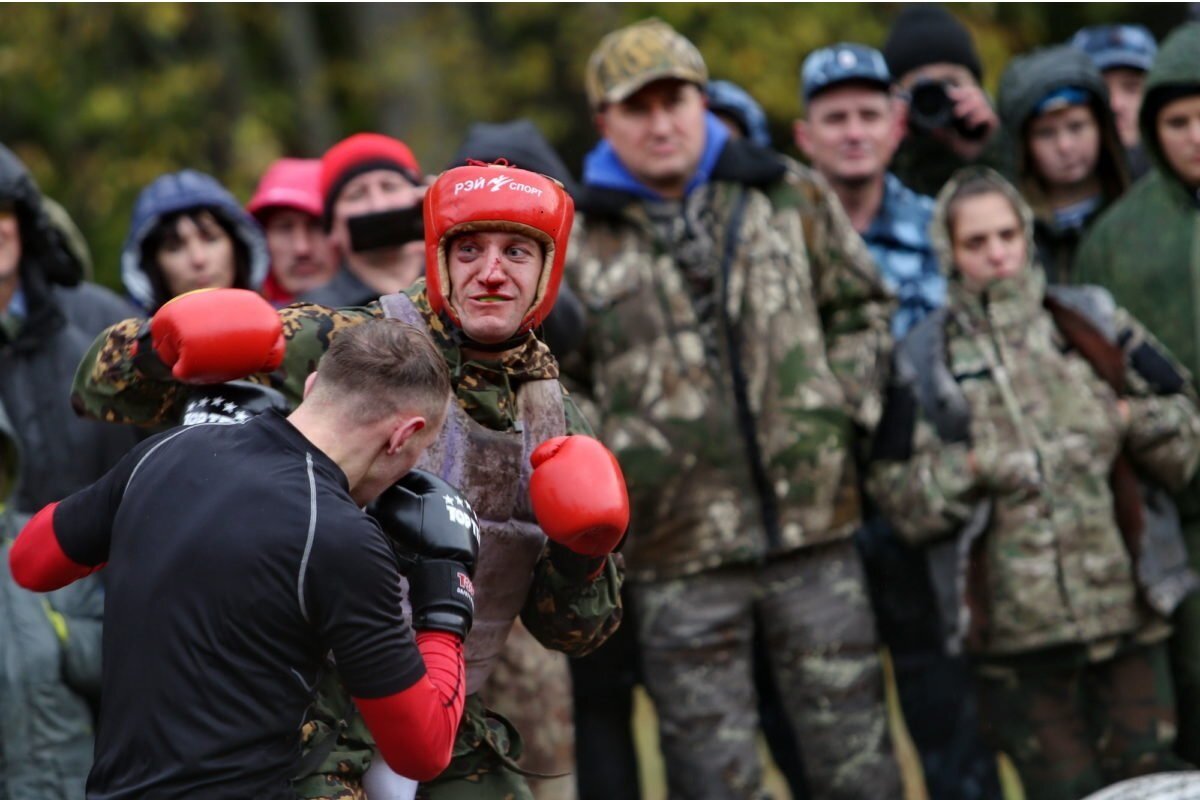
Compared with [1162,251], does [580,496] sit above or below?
below

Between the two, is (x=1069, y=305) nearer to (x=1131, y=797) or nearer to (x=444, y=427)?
(x=1131, y=797)

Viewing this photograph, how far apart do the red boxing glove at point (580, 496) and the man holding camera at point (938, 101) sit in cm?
327

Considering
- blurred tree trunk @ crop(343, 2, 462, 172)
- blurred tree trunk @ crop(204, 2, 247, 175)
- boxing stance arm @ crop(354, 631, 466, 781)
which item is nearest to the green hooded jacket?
boxing stance arm @ crop(354, 631, 466, 781)

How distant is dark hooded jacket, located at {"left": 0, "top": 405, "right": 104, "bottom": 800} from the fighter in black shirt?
5.53 feet

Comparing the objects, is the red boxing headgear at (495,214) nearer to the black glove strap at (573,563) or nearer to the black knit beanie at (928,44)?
the black glove strap at (573,563)

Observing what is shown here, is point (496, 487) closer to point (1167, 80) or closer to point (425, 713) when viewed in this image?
point (425, 713)

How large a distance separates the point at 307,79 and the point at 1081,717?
9.17 meters

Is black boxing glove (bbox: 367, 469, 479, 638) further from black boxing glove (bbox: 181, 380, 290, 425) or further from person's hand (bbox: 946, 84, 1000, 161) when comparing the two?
person's hand (bbox: 946, 84, 1000, 161)

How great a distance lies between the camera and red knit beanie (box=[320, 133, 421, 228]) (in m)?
6.29

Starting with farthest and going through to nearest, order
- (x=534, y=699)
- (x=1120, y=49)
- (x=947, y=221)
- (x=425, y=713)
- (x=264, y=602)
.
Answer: (x=1120, y=49), (x=947, y=221), (x=534, y=699), (x=425, y=713), (x=264, y=602)

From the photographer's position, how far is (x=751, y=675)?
19.4ft

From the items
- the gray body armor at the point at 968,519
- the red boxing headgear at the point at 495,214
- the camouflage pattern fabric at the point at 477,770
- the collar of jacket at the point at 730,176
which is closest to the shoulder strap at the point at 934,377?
the gray body armor at the point at 968,519

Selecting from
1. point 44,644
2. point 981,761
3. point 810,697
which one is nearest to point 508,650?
point 810,697

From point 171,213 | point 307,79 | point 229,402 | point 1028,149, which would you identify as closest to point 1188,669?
point 1028,149
